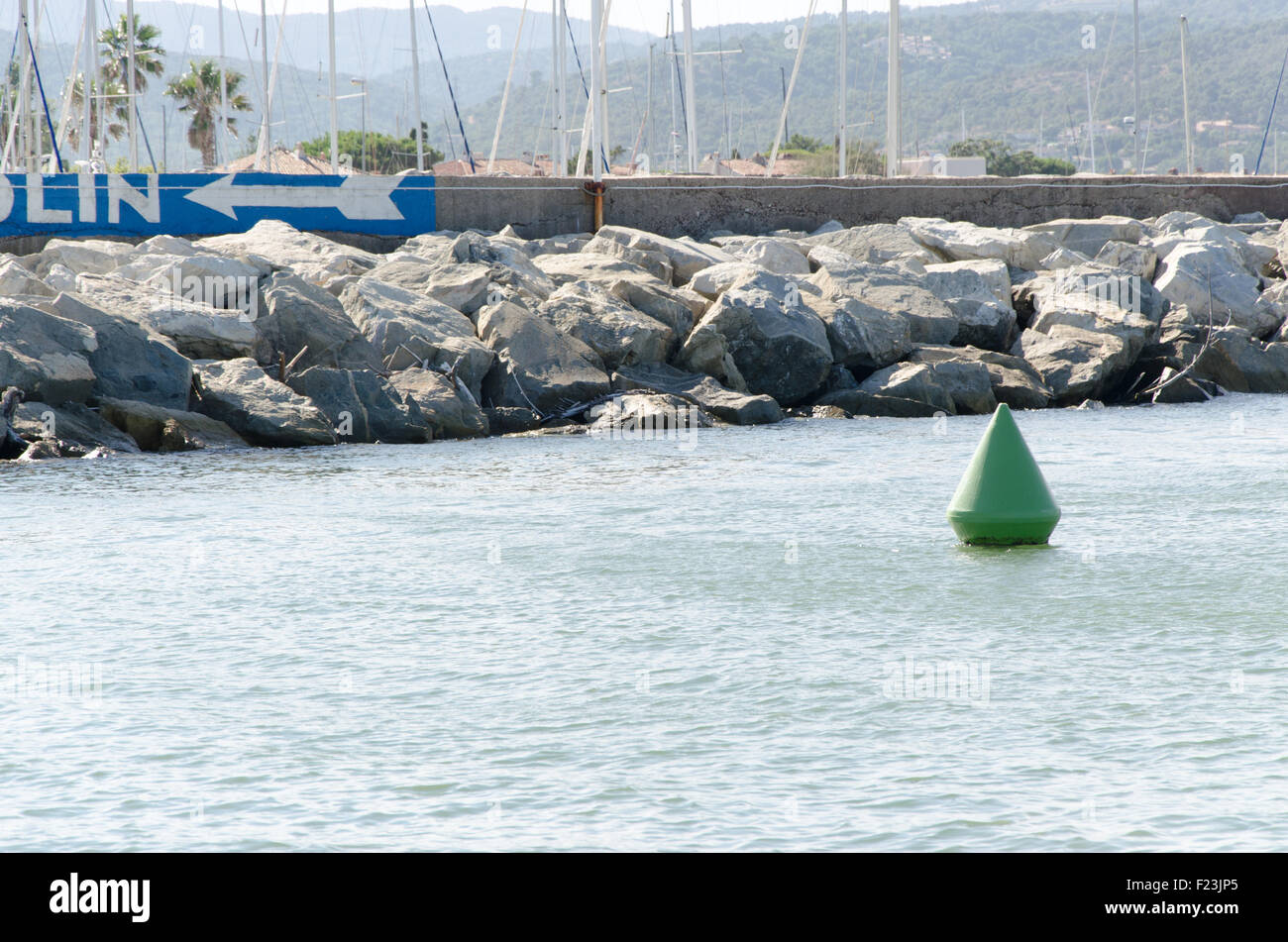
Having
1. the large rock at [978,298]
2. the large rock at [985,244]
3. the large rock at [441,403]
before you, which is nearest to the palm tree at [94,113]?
the large rock at [985,244]

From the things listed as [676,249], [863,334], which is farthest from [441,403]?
[676,249]

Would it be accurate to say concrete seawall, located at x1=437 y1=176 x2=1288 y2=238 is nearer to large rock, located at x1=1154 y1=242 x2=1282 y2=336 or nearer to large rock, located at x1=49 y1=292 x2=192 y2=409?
large rock, located at x1=1154 y1=242 x2=1282 y2=336

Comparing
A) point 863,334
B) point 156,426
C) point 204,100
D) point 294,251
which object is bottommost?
point 156,426

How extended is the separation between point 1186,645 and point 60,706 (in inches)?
185

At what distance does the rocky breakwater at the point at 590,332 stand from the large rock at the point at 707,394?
0.03 metres

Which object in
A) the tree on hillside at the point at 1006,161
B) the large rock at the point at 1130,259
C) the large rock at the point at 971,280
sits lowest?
the large rock at the point at 971,280

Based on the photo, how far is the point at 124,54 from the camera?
50844mm

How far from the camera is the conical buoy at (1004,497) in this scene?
27.6 ft

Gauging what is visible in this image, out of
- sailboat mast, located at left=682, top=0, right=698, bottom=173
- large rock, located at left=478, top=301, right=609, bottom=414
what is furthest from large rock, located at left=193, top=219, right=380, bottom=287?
sailboat mast, located at left=682, top=0, right=698, bottom=173

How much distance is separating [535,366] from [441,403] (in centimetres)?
135

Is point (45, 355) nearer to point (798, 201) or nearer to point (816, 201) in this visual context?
point (798, 201)

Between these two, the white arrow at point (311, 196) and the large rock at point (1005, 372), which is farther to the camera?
the white arrow at point (311, 196)

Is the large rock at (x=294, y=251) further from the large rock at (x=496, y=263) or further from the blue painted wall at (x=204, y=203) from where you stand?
the large rock at (x=496, y=263)

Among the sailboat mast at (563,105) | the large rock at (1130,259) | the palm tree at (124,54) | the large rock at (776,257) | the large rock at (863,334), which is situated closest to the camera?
the large rock at (863,334)
